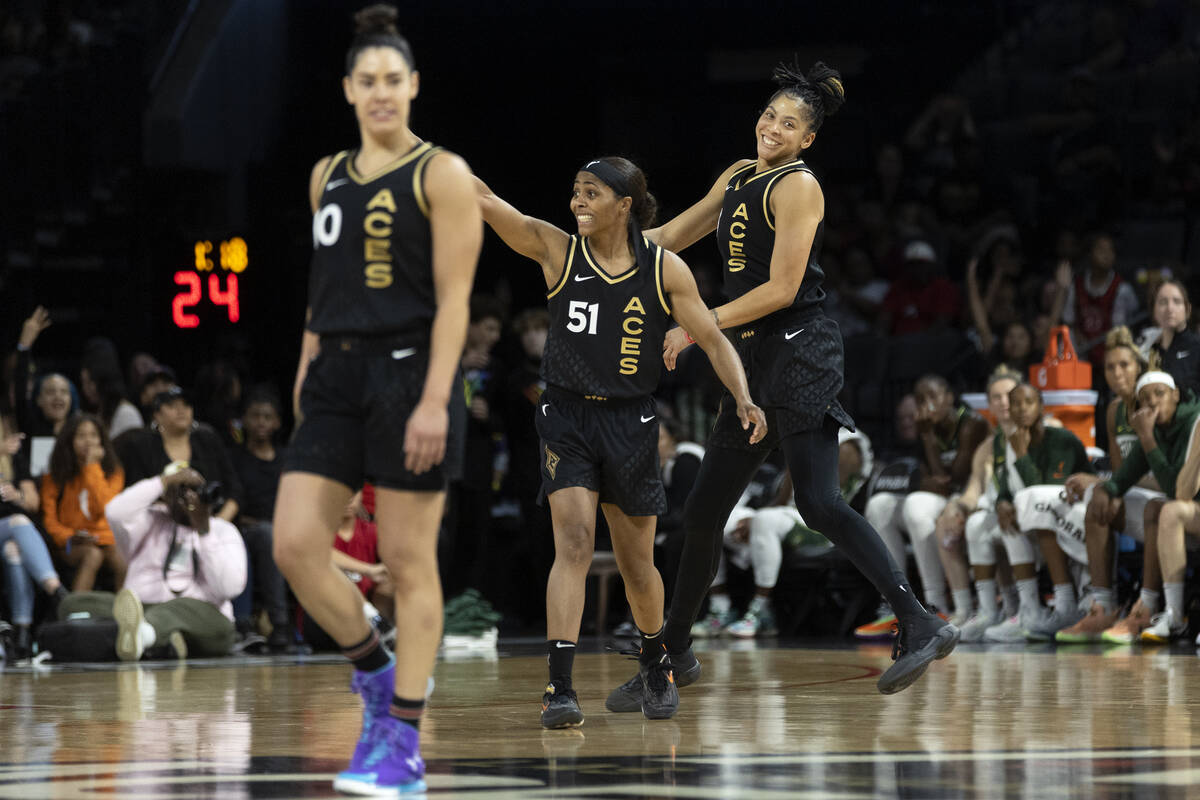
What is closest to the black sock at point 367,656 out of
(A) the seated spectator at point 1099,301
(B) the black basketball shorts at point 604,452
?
(B) the black basketball shorts at point 604,452

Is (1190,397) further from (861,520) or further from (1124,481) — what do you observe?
(861,520)

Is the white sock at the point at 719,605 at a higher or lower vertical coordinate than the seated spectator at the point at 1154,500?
lower

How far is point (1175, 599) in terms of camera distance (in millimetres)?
7945

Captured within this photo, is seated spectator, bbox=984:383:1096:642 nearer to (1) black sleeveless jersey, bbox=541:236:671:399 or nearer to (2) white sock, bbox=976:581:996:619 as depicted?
(2) white sock, bbox=976:581:996:619

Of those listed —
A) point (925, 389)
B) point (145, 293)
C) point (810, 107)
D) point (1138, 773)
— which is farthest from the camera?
point (145, 293)

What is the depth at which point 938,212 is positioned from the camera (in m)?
13.0

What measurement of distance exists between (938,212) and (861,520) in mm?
8496

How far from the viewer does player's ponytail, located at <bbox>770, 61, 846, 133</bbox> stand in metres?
5.20

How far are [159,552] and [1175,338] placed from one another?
5.61m

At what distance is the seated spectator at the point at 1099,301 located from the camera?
1045cm

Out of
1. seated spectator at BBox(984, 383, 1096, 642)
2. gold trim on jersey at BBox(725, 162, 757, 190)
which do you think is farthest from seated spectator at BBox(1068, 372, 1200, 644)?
gold trim on jersey at BBox(725, 162, 757, 190)

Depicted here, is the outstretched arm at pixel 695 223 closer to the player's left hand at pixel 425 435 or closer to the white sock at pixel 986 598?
the player's left hand at pixel 425 435

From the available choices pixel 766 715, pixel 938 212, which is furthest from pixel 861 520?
pixel 938 212

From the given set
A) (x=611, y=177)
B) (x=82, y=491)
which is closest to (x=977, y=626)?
(x=611, y=177)
